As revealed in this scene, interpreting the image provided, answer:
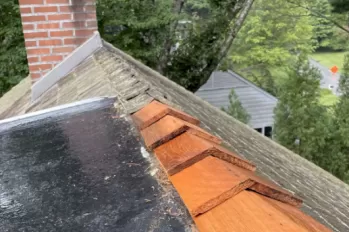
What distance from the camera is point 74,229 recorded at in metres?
1.13

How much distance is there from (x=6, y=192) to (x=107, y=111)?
0.89 m

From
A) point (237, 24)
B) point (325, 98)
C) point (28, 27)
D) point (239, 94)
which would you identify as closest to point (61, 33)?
point (28, 27)

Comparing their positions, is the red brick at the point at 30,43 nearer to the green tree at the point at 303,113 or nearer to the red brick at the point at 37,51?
the red brick at the point at 37,51

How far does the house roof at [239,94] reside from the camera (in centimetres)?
1788

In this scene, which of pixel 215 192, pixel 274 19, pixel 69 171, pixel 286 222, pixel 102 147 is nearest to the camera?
pixel 286 222

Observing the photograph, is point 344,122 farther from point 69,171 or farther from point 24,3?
point 69,171

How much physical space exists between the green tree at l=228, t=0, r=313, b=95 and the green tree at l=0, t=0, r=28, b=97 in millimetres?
14704

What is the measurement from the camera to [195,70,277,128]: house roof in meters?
17.9

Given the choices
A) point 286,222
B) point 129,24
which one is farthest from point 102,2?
point 286,222

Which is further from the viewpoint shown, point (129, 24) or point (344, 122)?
point (344, 122)

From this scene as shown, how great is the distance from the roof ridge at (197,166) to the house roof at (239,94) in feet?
51.2

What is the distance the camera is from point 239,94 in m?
18.4

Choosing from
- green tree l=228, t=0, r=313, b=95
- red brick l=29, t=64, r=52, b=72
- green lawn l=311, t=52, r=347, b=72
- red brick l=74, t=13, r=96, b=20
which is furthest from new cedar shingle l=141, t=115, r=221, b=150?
green lawn l=311, t=52, r=347, b=72

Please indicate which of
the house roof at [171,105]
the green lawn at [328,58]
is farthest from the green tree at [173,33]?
the green lawn at [328,58]
